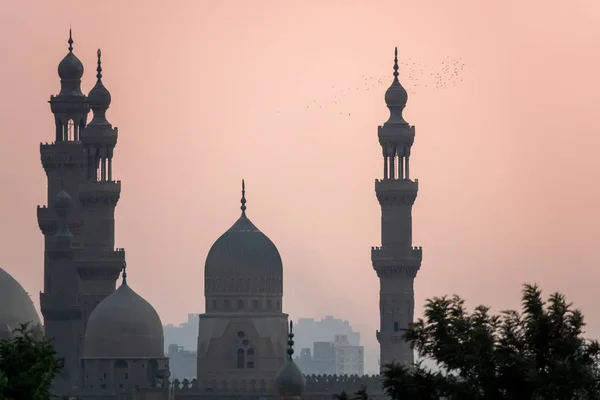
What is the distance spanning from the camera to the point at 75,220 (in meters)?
105

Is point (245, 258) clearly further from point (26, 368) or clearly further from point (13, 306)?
point (26, 368)

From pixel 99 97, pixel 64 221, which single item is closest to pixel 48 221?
pixel 64 221

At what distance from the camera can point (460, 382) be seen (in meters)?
42.8

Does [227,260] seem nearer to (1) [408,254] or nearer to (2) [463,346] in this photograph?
(1) [408,254]

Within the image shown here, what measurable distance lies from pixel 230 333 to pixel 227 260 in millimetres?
3100

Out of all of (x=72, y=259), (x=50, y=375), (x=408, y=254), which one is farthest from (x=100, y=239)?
(x=50, y=375)

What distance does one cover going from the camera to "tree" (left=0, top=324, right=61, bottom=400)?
43.8 meters

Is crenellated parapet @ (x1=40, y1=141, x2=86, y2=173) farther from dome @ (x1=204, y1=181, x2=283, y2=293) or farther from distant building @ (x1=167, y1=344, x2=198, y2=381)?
distant building @ (x1=167, y1=344, x2=198, y2=381)

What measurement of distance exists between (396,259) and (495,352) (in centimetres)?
5338

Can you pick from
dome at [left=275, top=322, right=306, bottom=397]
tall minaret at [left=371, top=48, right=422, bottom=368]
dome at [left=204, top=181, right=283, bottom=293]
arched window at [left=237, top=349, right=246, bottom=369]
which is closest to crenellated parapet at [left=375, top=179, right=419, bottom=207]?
tall minaret at [left=371, top=48, right=422, bottom=368]

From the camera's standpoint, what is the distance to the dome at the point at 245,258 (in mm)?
100938

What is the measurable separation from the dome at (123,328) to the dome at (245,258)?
4029mm

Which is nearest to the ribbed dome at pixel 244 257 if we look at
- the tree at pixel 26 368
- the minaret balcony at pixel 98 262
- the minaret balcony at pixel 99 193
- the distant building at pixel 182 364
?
the minaret balcony at pixel 98 262

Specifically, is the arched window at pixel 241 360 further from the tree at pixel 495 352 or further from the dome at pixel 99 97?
the tree at pixel 495 352
